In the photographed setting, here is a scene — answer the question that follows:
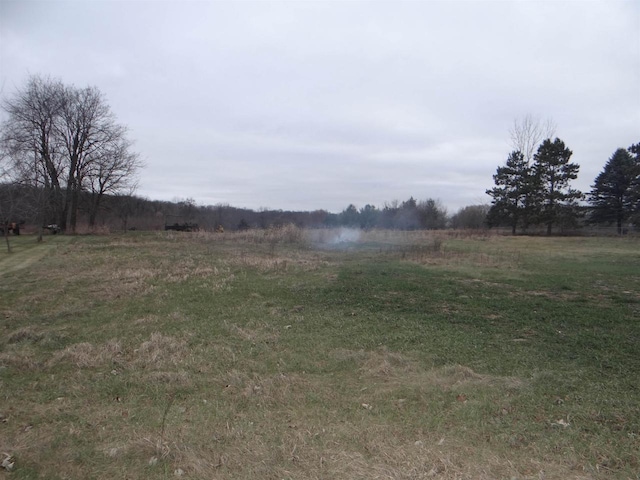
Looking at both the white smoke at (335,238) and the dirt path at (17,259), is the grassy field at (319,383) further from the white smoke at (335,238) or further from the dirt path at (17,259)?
the white smoke at (335,238)

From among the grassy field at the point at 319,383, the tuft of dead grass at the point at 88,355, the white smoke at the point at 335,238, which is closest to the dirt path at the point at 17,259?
the grassy field at the point at 319,383

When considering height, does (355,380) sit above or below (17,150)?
below

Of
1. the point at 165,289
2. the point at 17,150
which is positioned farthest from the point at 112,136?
the point at 165,289

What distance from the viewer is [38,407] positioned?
130 inches

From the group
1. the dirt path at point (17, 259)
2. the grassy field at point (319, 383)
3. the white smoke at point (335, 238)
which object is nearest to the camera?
the grassy field at point (319, 383)

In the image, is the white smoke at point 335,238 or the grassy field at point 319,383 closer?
the grassy field at point 319,383

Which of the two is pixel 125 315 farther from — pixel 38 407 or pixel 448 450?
pixel 448 450

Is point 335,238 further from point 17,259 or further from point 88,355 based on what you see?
point 88,355

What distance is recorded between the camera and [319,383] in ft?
12.4

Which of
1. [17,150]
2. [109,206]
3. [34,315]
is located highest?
[17,150]

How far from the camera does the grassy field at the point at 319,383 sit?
2553 mm

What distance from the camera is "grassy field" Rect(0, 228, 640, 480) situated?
255cm

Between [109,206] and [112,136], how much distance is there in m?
7.29

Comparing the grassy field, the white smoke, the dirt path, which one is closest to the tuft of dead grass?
the grassy field
